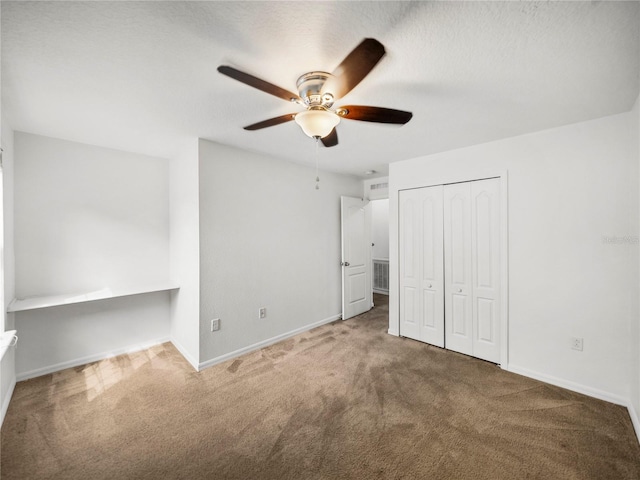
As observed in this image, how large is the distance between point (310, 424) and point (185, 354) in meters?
1.85

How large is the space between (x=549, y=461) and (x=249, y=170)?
358cm

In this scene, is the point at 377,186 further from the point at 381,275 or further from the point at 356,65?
the point at 356,65

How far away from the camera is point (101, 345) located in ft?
10.2

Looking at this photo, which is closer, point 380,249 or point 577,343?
point 577,343

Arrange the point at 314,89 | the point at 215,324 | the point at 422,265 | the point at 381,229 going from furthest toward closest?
the point at 381,229
the point at 422,265
the point at 215,324
the point at 314,89

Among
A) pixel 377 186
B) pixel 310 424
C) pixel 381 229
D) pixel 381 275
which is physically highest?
pixel 377 186

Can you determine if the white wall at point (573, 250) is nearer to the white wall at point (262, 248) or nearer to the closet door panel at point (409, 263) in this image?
the closet door panel at point (409, 263)

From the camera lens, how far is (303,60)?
1520mm

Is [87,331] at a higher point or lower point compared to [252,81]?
lower

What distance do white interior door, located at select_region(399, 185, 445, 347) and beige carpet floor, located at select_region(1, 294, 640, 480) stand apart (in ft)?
1.85

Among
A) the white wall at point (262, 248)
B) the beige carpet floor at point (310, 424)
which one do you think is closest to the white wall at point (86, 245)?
the beige carpet floor at point (310, 424)

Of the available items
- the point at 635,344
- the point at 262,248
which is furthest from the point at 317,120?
the point at 635,344

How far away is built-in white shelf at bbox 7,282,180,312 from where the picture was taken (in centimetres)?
245

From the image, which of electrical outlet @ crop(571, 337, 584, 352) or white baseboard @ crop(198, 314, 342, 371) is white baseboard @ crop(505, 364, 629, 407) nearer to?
electrical outlet @ crop(571, 337, 584, 352)
